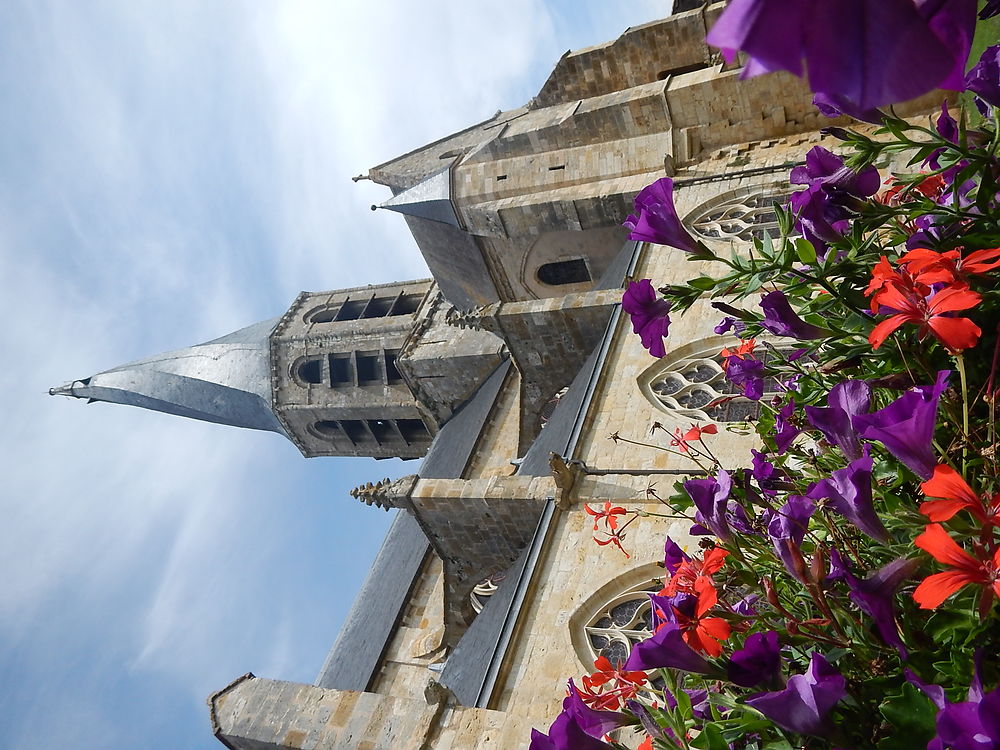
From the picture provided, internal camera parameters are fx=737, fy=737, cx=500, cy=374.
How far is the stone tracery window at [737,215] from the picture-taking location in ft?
28.1

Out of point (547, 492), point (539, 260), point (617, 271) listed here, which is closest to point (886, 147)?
point (547, 492)

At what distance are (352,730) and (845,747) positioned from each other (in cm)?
439

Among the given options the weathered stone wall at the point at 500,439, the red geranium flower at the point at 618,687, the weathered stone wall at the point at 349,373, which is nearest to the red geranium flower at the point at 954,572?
the red geranium flower at the point at 618,687

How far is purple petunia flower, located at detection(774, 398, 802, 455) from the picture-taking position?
108 inches

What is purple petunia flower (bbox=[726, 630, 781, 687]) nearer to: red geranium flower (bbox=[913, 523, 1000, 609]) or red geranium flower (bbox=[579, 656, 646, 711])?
red geranium flower (bbox=[913, 523, 1000, 609])

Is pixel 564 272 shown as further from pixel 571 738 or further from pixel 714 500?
pixel 571 738

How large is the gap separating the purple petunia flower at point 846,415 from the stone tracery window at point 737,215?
21.5 ft

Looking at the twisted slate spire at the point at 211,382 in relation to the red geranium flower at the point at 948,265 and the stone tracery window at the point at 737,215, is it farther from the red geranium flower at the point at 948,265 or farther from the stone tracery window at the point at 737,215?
the red geranium flower at the point at 948,265

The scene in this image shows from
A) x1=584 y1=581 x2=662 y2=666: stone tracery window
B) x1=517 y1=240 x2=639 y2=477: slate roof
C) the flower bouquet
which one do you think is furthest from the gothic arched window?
the flower bouquet

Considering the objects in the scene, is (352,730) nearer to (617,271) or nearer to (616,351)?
(616,351)

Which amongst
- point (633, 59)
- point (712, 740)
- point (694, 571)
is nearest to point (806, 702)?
point (712, 740)

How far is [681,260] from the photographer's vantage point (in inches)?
318

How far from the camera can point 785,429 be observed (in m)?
2.84

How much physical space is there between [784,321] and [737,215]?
6.77 m
